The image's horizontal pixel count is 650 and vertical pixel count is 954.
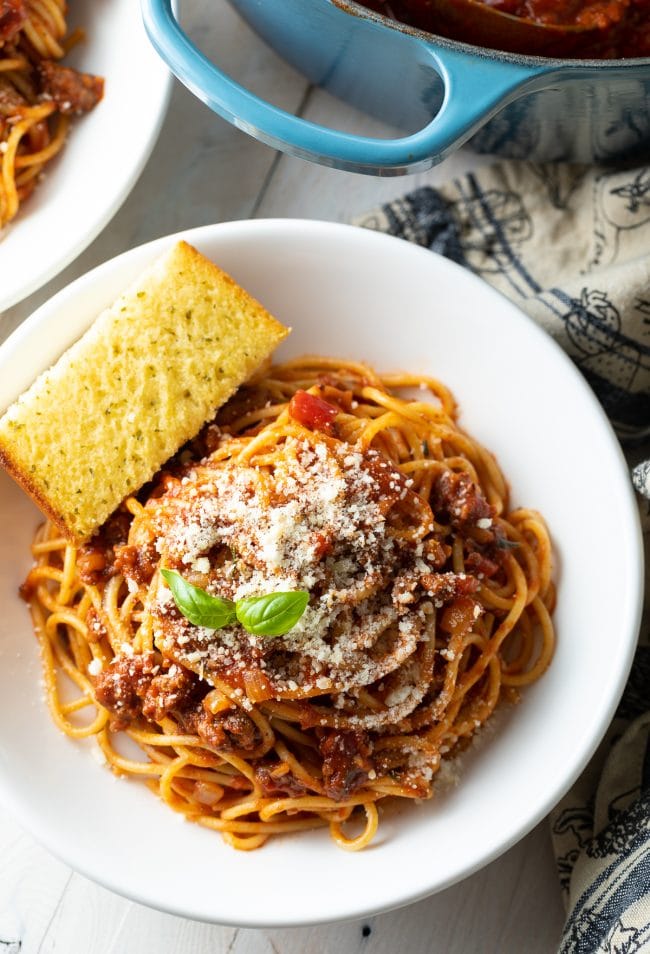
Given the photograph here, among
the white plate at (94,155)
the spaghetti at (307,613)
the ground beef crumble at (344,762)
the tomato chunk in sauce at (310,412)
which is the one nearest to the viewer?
the spaghetti at (307,613)

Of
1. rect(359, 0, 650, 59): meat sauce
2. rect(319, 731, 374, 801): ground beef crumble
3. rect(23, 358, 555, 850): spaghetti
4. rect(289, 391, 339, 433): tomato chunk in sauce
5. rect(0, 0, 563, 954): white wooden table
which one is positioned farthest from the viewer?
rect(0, 0, 563, 954): white wooden table

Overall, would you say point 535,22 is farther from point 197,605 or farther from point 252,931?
point 252,931

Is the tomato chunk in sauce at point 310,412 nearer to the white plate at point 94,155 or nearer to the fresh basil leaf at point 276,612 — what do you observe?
the fresh basil leaf at point 276,612

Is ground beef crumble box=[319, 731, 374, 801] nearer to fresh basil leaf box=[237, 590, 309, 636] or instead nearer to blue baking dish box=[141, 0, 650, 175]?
fresh basil leaf box=[237, 590, 309, 636]

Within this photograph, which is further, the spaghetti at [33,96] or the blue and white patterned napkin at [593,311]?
the spaghetti at [33,96]

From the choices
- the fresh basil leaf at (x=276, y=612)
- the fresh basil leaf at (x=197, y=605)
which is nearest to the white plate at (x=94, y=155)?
the fresh basil leaf at (x=197, y=605)

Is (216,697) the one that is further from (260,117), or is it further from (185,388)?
(260,117)

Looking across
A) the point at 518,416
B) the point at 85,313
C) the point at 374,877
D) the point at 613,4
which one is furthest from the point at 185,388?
the point at 613,4

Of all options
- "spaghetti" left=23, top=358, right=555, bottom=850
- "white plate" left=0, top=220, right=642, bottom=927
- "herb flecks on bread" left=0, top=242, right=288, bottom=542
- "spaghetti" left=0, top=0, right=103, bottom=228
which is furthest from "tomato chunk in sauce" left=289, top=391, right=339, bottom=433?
"spaghetti" left=0, top=0, right=103, bottom=228
